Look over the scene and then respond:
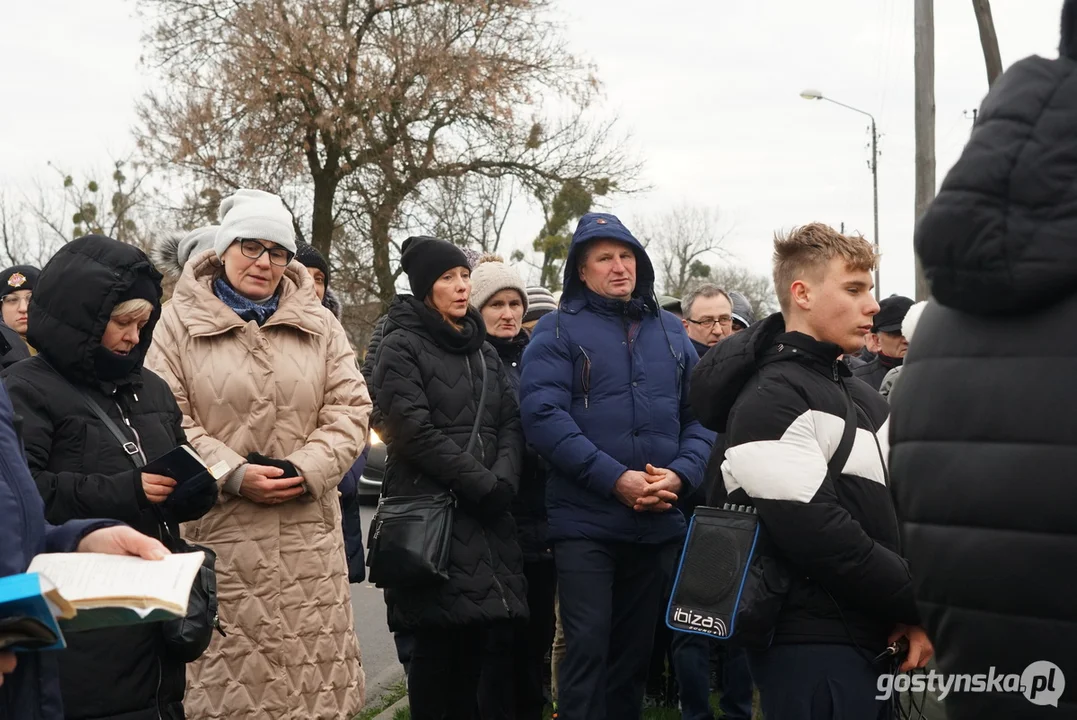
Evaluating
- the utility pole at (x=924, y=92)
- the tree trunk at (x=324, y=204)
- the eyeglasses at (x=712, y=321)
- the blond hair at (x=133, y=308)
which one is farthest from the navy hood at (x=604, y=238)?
the tree trunk at (x=324, y=204)

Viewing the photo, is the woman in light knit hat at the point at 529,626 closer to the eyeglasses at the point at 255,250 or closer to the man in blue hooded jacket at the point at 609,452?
the man in blue hooded jacket at the point at 609,452

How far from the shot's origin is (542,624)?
5.89 meters

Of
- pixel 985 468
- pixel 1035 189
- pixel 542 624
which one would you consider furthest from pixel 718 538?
pixel 542 624

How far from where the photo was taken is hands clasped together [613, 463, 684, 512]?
198 inches

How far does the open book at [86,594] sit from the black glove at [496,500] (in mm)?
2672

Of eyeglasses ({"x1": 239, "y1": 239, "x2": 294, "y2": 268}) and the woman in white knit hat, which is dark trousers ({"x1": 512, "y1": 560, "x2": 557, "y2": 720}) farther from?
eyeglasses ({"x1": 239, "y1": 239, "x2": 294, "y2": 268})

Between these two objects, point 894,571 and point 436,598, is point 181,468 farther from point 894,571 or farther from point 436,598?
point 894,571

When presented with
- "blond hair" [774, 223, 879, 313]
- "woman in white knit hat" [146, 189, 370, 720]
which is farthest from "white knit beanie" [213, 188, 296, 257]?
"blond hair" [774, 223, 879, 313]

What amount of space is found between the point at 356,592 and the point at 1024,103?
29.1 feet

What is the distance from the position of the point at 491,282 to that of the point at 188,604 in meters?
3.06

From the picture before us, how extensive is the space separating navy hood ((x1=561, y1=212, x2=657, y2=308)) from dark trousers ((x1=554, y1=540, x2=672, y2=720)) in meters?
1.15

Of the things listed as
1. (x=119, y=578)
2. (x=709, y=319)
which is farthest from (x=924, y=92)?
(x=119, y=578)

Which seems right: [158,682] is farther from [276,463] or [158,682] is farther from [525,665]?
[525,665]

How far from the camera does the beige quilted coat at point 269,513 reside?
4465 mm
